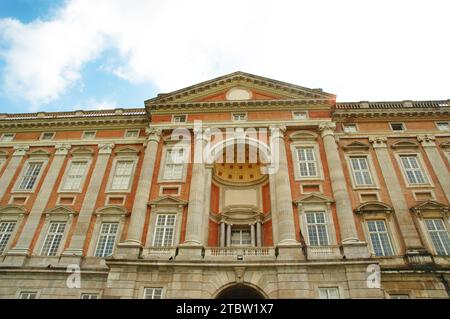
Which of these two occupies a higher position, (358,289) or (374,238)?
(374,238)

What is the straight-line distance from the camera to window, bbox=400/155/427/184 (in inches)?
1047

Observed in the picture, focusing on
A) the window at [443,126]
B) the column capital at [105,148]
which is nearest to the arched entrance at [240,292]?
the column capital at [105,148]

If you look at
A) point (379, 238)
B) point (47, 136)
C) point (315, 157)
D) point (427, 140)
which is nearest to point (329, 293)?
point (379, 238)

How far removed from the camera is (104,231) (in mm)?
25375

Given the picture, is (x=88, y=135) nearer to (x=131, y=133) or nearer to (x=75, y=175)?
(x=131, y=133)

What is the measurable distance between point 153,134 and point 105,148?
16.1ft

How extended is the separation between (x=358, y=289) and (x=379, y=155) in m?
12.7

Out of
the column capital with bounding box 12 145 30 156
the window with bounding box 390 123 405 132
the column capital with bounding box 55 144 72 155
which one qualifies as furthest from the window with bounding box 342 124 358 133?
the column capital with bounding box 12 145 30 156

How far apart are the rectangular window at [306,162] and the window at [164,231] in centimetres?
1086

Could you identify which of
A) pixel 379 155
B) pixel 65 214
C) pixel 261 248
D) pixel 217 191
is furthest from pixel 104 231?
pixel 379 155

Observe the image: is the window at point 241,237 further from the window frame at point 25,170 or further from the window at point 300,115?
the window frame at point 25,170

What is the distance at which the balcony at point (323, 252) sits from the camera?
21.2 m
